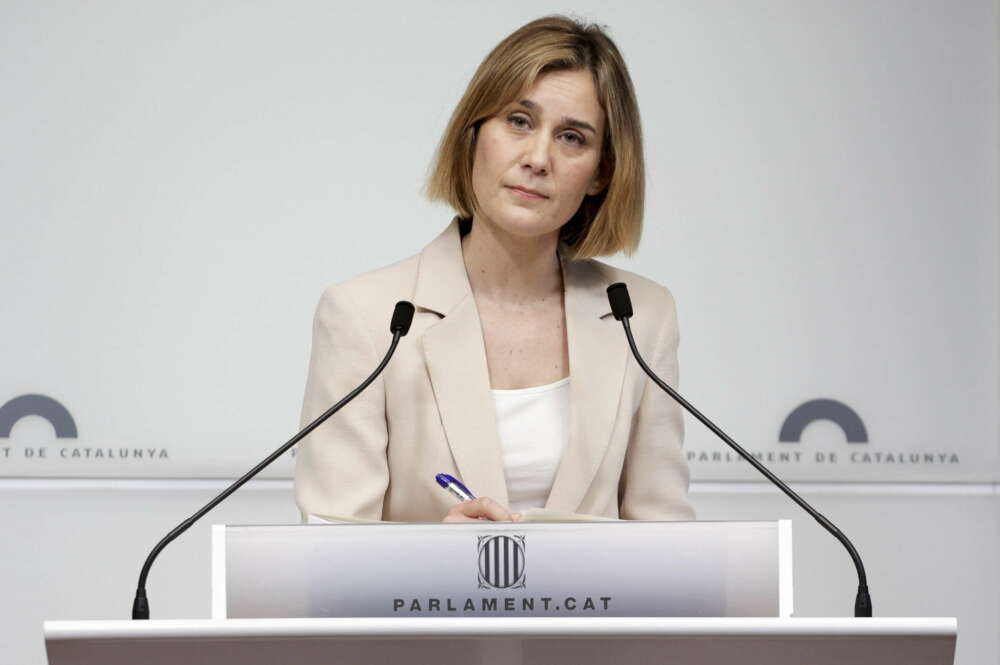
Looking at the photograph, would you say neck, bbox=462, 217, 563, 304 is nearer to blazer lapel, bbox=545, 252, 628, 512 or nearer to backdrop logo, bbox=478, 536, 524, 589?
blazer lapel, bbox=545, 252, 628, 512

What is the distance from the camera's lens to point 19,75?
9.95ft

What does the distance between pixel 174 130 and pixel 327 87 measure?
0.38m

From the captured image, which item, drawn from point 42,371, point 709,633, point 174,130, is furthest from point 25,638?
point 709,633

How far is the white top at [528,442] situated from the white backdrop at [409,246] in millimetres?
1227

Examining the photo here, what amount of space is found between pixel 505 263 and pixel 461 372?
22 centimetres

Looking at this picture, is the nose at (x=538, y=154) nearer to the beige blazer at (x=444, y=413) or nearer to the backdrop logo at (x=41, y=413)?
the beige blazer at (x=444, y=413)

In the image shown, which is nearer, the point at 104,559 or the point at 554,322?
the point at 554,322

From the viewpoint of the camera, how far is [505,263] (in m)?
1.97

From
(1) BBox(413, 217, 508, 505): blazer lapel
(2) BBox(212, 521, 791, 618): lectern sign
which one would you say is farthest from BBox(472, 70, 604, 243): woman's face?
(2) BBox(212, 521, 791, 618): lectern sign

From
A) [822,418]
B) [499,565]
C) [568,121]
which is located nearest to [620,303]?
[568,121]

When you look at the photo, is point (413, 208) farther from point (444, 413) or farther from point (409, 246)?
point (444, 413)

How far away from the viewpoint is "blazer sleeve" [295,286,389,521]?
5.79 ft

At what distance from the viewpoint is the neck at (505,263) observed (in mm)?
1961

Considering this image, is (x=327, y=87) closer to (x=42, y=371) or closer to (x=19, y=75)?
(x=19, y=75)
